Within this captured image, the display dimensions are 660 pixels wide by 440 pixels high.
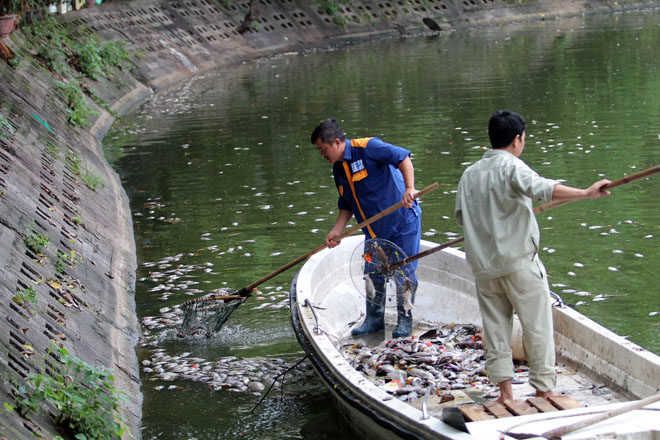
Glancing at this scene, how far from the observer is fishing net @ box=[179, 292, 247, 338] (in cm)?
869

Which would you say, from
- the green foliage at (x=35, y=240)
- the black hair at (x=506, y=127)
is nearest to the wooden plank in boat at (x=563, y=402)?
the black hair at (x=506, y=127)

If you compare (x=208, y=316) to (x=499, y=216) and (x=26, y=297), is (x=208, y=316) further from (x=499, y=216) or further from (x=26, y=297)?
(x=499, y=216)

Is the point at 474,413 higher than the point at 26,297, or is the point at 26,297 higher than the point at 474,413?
the point at 26,297

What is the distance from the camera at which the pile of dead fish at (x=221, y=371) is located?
7.63 m

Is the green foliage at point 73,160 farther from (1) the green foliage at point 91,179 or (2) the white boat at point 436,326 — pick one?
(2) the white boat at point 436,326

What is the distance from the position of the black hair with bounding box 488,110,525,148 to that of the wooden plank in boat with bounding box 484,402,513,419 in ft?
5.24

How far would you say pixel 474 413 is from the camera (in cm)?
539

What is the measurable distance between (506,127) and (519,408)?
1.70 metres

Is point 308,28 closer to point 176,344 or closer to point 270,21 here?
point 270,21

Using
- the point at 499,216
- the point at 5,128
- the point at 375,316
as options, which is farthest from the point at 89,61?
the point at 499,216

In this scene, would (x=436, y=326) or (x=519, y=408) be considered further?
(x=436, y=326)

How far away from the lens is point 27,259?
7.77 meters

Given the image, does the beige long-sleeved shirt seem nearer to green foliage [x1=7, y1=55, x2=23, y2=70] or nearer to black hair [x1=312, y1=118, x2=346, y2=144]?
black hair [x1=312, y1=118, x2=346, y2=144]

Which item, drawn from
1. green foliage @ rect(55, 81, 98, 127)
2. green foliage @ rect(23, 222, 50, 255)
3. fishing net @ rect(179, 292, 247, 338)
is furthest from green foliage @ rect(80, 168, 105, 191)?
fishing net @ rect(179, 292, 247, 338)
